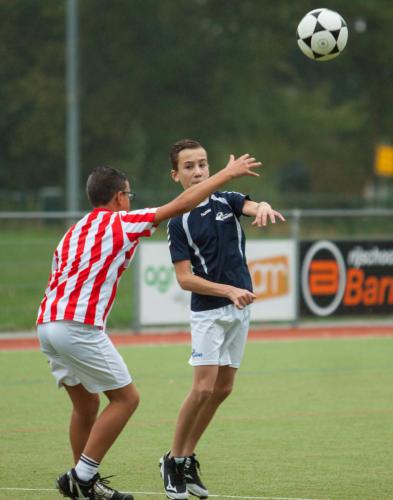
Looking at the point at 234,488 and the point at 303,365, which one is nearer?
the point at 234,488

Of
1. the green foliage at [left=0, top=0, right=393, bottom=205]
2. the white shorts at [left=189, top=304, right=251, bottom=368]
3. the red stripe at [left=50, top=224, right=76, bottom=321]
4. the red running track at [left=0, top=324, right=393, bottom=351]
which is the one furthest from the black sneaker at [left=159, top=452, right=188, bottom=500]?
the green foliage at [left=0, top=0, right=393, bottom=205]

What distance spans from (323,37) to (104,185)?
3.77 metres

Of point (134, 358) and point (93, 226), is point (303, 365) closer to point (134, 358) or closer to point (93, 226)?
point (134, 358)

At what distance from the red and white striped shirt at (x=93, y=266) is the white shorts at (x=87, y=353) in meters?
0.06

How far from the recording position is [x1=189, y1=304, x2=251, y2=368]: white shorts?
23.4 ft

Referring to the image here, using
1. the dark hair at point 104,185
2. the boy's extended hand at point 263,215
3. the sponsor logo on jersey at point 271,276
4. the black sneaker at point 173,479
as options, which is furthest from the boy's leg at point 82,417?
the sponsor logo on jersey at point 271,276

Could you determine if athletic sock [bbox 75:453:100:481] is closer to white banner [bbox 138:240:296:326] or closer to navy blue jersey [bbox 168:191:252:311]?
navy blue jersey [bbox 168:191:252:311]

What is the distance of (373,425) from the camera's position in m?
9.53

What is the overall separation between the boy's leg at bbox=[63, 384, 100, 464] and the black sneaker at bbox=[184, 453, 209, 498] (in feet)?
2.13

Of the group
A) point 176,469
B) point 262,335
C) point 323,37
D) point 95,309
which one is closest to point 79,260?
point 95,309

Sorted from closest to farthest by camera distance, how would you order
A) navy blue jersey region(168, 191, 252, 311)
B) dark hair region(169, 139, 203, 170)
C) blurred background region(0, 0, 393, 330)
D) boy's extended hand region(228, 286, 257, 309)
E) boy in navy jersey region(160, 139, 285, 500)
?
boy's extended hand region(228, 286, 257, 309)
boy in navy jersey region(160, 139, 285, 500)
navy blue jersey region(168, 191, 252, 311)
dark hair region(169, 139, 203, 170)
blurred background region(0, 0, 393, 330)

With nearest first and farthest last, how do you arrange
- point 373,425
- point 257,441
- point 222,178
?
point 222,178 < point 257,441 < point 373,425

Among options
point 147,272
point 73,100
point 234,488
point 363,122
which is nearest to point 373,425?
point 234,488

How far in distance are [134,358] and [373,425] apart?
522cm
